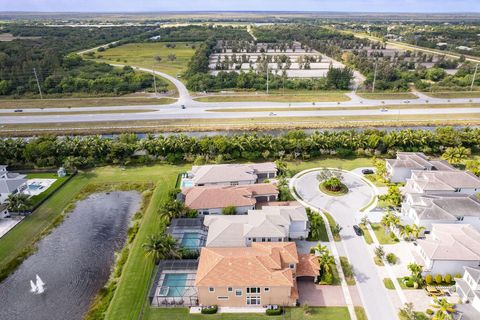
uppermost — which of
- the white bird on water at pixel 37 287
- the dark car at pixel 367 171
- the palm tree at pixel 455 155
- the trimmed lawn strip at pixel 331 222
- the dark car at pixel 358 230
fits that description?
the palm tree at pixel 455 155

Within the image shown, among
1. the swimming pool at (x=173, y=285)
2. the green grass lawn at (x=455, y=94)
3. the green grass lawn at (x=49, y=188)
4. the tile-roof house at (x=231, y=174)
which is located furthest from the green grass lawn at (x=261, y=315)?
the green grass lawn at (x=455, y=94)

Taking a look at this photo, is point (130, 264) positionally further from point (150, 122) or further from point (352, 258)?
point (150, 122)

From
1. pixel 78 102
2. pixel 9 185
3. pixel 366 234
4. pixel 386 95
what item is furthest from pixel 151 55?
pixel 366 234

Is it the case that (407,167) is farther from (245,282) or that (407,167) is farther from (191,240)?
(191,240)

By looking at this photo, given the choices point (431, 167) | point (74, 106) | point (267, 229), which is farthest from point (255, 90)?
point (267, 229)

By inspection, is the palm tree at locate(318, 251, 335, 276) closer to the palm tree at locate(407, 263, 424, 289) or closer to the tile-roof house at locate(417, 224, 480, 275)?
the palm tree at locate(407, 263, 424, 289)

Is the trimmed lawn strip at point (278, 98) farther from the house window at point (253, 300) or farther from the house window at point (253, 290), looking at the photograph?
the house window at point (253, 300)
